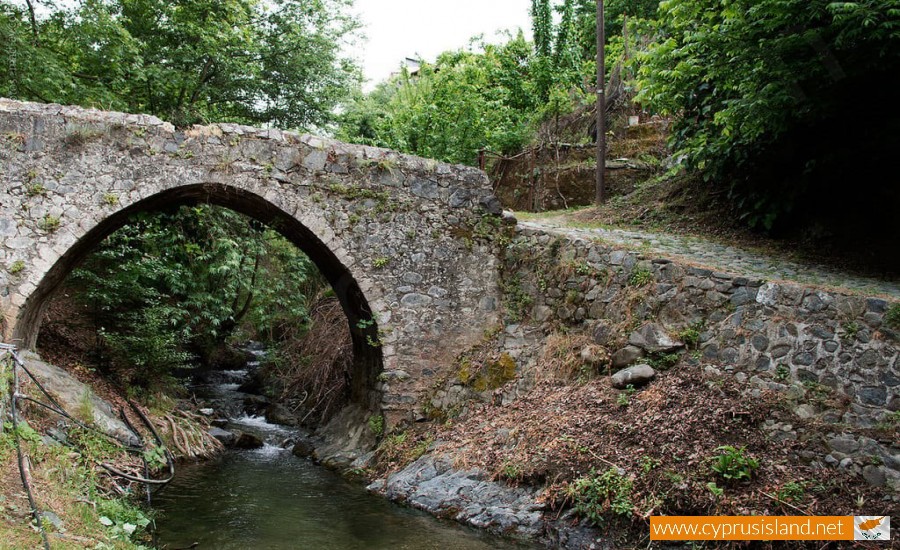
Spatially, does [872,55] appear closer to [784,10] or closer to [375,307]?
[784,10]

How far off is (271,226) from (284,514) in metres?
3.69

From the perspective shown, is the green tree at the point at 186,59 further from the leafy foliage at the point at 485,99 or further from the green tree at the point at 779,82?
the green tree at the point at 779,82

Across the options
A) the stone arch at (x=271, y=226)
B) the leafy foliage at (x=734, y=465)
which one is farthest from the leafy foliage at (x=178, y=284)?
the leafy foliage at (x=734, y=465)

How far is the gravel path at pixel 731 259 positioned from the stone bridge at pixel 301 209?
4.51ft

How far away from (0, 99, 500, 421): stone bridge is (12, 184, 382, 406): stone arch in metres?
0.03

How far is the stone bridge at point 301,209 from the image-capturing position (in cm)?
669

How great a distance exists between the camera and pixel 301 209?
7.65 metres

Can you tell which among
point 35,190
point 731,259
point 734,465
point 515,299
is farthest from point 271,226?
point 734,465

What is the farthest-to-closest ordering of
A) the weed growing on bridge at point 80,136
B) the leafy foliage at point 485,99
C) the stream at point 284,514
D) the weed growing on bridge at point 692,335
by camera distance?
1. the leafy foliage at point 485,99
2. the weed growing on bridge at point 80,136
3. the weed growing on bridge at point 692,335
4. the stream at point 284,514

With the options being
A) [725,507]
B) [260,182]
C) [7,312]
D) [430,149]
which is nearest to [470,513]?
[725,507]

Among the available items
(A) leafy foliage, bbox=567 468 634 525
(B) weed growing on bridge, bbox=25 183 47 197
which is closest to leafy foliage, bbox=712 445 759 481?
(A) leafy foliage, bbox=567 468 634 525

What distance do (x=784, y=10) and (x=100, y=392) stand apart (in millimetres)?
9000

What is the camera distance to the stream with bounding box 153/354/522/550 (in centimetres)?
539

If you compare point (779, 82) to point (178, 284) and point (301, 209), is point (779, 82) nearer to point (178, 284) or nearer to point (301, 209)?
point (301, 209)
